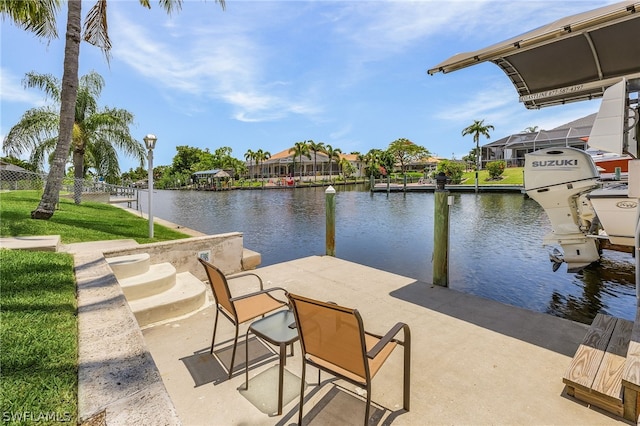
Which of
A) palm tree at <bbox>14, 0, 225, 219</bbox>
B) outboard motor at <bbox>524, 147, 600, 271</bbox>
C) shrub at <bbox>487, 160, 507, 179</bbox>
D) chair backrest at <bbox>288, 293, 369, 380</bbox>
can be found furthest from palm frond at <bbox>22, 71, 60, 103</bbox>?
shrub at <bbox>487, 160, 507, 179</bbox>

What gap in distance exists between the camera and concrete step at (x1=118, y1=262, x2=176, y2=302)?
3.69 meters

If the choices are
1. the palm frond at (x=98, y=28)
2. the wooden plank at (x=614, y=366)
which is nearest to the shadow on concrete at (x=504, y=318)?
the wooden plank at (x=614, y=366)

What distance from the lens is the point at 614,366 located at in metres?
2.33

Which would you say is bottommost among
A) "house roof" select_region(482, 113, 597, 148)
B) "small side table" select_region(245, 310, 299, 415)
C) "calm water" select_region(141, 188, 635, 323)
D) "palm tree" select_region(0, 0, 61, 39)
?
"calm water" select_region(141, 188, 635, 323)

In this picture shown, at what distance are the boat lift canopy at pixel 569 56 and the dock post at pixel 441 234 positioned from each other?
1.77 meters

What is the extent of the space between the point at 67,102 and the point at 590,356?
Answer: 10.2 m

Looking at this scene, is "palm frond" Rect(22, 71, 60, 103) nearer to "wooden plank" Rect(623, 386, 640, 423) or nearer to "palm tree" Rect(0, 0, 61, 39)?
"palm tree" Rect(0, 0, 61, 39)

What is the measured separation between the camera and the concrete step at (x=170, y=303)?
345cm

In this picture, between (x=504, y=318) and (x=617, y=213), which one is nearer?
(x=504, y=318)

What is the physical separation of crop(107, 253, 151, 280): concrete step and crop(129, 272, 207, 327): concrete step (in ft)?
1.59

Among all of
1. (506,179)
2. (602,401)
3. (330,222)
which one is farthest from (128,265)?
(506,179)

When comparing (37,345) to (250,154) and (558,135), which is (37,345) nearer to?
(558,135)

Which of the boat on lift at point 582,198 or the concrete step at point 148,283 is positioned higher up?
the boat on lift at point 582,198

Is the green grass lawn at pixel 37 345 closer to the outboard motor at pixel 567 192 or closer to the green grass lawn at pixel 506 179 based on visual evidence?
the outboard motor at pixel 567 192
